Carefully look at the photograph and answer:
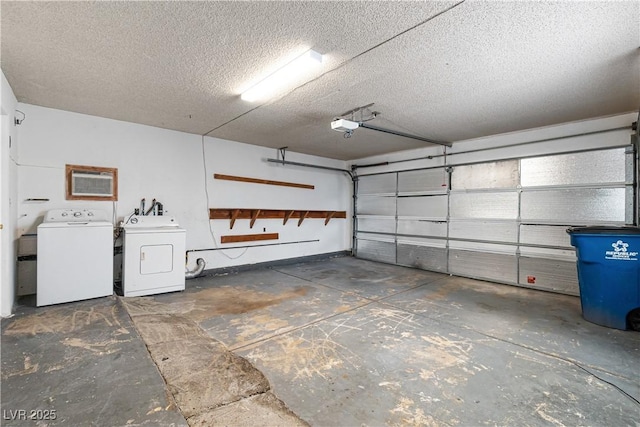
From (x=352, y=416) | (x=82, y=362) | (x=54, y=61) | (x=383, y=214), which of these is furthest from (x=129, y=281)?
(x=383, y=214)

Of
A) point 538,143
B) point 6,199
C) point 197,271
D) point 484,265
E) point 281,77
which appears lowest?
point 197,271

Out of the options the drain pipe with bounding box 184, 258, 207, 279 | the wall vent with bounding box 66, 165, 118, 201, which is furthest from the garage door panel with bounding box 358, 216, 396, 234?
the wall vent with bounding box 66, 165, 118, 201

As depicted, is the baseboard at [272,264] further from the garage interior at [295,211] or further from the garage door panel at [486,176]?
the garage door panel at [486,176]

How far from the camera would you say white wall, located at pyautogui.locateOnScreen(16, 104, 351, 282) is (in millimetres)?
3691

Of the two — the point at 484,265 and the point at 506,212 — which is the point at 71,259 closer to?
the point at 484,265

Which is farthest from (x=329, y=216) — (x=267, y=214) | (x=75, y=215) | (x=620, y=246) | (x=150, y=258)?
(x=620, y=246)

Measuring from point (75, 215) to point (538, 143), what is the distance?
685cm

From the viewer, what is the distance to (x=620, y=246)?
2887mm

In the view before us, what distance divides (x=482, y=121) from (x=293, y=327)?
12.8ft

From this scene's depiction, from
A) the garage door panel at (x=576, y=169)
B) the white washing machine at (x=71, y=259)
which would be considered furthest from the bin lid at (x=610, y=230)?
the white washing machine at (x=71, y=259)

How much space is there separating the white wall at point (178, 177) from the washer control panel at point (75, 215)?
0.54ft

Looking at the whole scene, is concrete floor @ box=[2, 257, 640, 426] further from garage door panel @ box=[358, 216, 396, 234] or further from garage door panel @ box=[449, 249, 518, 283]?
garage door panel @ box=[358, 216, 396, 234]

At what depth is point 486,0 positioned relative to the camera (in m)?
1.77

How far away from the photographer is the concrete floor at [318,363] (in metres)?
1.66
